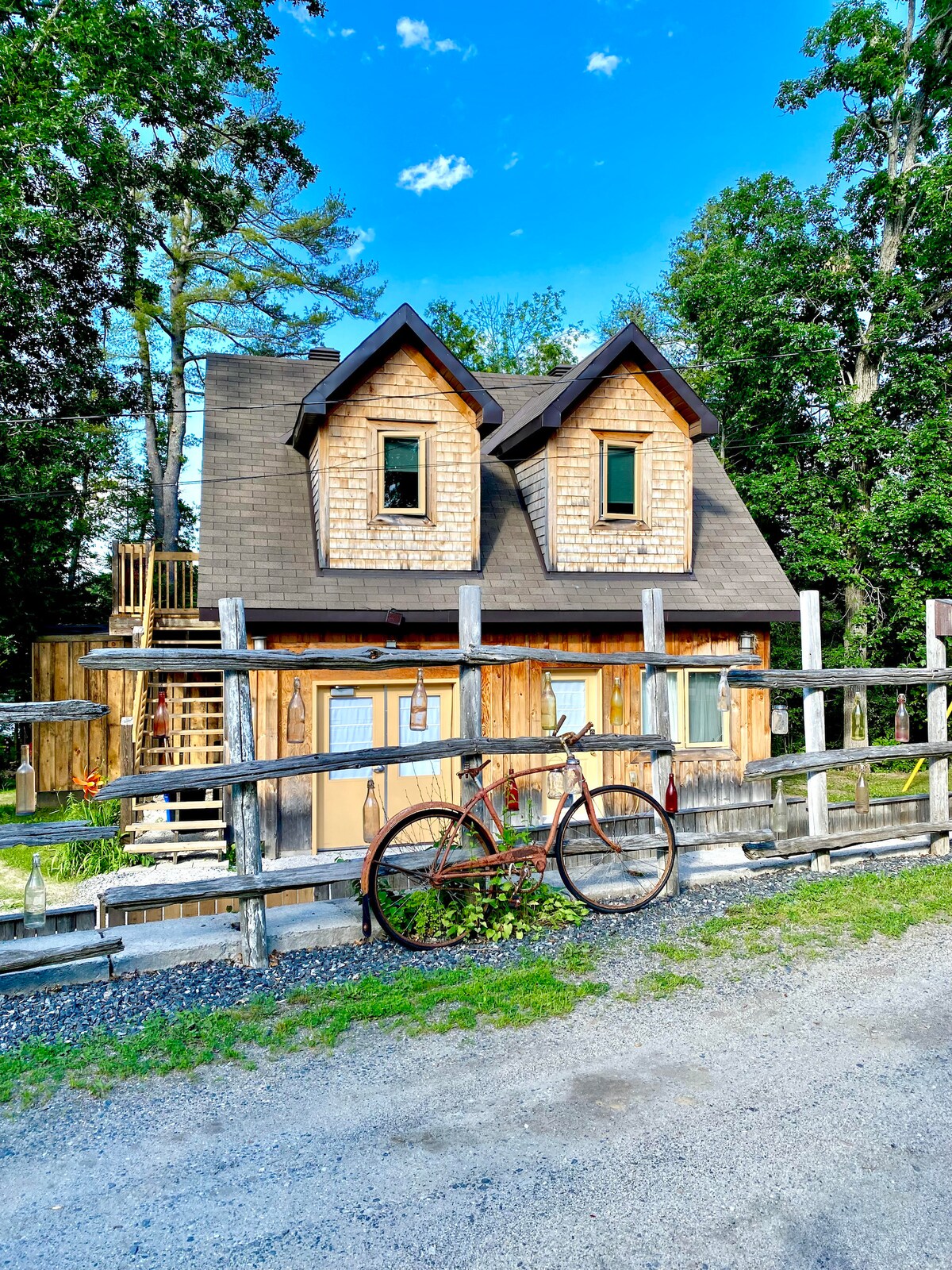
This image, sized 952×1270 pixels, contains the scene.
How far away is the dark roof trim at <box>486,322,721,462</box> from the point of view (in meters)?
11.4

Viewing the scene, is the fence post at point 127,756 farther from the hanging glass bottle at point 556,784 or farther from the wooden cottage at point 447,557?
the hanging glass bottle at point 556,784

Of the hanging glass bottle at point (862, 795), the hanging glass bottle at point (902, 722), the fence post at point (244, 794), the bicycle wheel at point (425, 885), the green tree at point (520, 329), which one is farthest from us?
the green tree at point (520, 329)

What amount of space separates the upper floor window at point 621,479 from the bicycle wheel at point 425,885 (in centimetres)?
703

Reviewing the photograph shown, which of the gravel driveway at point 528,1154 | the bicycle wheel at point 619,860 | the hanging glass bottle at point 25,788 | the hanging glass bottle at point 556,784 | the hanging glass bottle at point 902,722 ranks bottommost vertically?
the gravel driveway at point 528,1154

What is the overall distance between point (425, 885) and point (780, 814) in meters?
3.71

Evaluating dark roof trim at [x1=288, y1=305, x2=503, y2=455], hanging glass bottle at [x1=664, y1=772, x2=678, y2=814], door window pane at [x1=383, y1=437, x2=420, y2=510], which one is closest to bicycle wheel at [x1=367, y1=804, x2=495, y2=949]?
hanging glass bottle at [x1=664, y1=772, x2=678, y2=814]

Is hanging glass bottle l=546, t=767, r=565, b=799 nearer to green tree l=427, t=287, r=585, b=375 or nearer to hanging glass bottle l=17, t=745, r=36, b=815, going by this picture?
hanging glass bottle l=17, t=745, r=36, b=815

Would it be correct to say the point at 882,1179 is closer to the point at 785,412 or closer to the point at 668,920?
the point at 668,920

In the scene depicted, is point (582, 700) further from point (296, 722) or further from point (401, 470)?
point (296, 722)

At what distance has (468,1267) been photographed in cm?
270

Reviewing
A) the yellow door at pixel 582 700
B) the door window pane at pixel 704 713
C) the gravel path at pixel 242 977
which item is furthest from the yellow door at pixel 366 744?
the gravel path at pixel 242 977

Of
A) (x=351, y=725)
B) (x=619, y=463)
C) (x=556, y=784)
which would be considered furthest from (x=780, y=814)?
(x=619, y=463)

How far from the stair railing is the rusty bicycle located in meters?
5.61

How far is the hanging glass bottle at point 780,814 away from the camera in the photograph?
772cm
